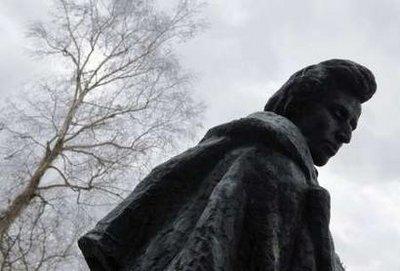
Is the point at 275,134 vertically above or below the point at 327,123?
below

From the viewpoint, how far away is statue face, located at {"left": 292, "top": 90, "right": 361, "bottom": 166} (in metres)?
2.93

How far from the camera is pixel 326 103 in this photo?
2965mm

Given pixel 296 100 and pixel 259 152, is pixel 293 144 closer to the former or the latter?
pixel 259 152

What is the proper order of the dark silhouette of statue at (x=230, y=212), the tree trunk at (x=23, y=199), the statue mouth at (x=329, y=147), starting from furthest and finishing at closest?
the tree trunk at (x=23, y=199)
the statue mouth at (x=329, y=147)
the dark silhouette of statue at (x=230, y=212)

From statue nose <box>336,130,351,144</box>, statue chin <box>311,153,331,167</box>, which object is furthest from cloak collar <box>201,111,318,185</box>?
statue nose <box>336,130,351,144</box>

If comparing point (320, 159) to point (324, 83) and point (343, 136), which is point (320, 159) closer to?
point (343, 136)

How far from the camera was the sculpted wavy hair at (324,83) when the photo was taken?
117 inches

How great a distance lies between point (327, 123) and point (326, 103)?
0.34 ft

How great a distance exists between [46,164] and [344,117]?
11.2 m

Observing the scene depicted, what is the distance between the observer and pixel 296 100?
9.83 feet

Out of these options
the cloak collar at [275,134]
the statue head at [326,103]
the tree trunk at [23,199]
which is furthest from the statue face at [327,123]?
the tree trunk at [23,199]

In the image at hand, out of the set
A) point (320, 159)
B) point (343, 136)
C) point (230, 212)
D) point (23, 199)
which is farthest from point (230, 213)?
point (23, 199)

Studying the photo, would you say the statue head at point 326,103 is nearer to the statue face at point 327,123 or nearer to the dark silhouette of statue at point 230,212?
the statue face at point 327,123

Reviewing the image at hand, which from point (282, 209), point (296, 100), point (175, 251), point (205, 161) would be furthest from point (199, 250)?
point (296, 100)
